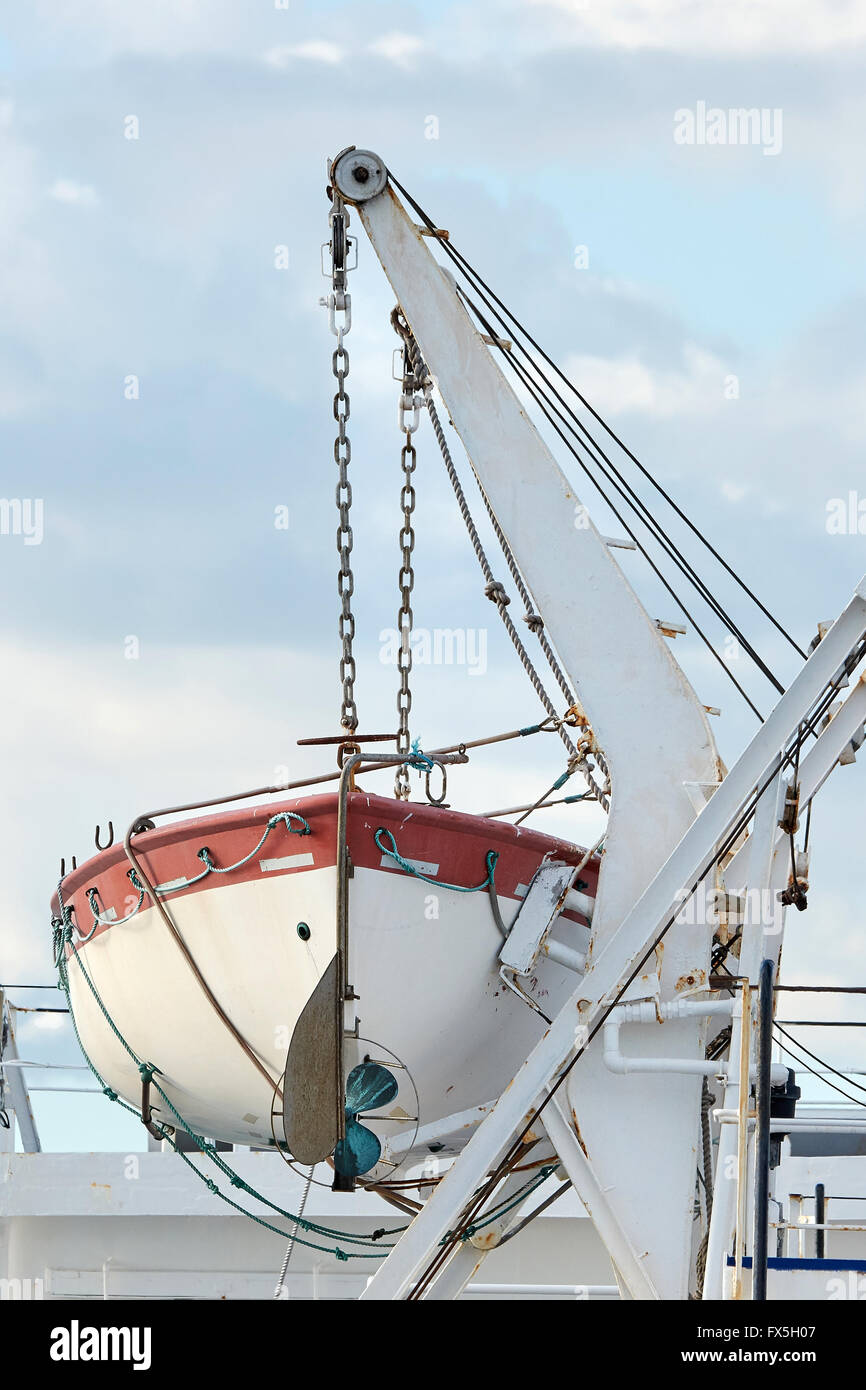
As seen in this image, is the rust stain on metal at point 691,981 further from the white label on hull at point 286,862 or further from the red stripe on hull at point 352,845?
the white label on hull at point 286,862

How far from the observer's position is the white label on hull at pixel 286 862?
6.64m

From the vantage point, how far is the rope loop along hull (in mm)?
6625

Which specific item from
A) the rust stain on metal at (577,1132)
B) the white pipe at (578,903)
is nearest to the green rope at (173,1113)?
the white pipe at (578,903)

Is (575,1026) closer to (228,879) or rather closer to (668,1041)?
(668,1041)

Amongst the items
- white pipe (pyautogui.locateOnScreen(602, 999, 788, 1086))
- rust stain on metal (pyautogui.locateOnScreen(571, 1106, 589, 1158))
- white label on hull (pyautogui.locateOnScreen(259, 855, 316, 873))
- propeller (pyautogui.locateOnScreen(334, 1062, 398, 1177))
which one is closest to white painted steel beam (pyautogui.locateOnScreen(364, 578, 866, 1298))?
white pipe (pyautogui.locateOnScreen(602, 999, 788, 1086))

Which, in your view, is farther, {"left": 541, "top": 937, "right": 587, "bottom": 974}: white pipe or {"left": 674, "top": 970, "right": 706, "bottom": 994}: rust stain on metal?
{"left": 541, "top": 937, "right": 587, "bottom": 974}: white pipe

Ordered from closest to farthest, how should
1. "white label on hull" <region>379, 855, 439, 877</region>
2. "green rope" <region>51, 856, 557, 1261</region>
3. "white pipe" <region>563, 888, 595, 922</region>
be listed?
1. "white label on hull" <region>379, 855, 439, 877</region>
2. "white pipe" <region>563, 888, 595, 922</region>
3. "green rope" <region>51, 856, 557, 1261</region>

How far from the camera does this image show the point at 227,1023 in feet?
22.5

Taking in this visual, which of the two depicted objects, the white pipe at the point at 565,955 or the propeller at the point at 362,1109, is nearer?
the propeller at the point at 362,1109

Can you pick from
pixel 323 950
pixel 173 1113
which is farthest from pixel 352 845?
pixel 173 1113

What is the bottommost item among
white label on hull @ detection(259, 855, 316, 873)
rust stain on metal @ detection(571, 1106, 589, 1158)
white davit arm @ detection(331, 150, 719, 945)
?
rust stain on metal @ detection(571, 1106, 589, 1158)

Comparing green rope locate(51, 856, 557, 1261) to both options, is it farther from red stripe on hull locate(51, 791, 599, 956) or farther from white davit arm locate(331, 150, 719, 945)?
white davit arm locate(331, 150, 719, 945)
